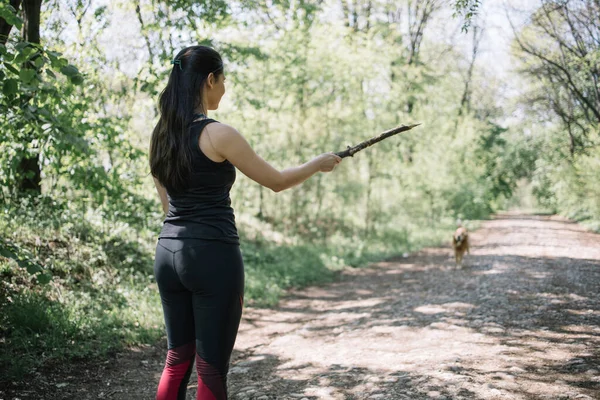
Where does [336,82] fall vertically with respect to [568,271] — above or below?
above

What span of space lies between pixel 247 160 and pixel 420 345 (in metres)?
3.71

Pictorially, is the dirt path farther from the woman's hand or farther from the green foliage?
the green foliage

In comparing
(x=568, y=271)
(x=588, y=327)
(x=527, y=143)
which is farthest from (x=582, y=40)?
(x=527, y=143)

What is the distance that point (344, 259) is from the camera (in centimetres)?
1248


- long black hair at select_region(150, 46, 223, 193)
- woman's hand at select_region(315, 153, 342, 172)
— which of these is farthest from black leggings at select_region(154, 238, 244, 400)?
woman's hand at select_region(315, 153, 342, 172)

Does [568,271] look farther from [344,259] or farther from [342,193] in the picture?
[342,193]

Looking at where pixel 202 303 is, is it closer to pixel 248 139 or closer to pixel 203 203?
pixel 203 203

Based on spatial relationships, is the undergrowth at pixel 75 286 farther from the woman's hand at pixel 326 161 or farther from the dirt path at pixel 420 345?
the woman's hand at pixel 326 161

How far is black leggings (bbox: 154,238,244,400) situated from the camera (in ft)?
7.17

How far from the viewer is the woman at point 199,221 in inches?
86.4

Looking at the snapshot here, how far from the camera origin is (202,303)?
2225 mm

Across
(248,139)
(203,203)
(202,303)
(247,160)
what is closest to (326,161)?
(247,160)

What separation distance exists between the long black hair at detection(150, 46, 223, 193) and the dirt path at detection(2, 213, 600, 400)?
96.8 inches

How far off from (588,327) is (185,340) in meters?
4.58
